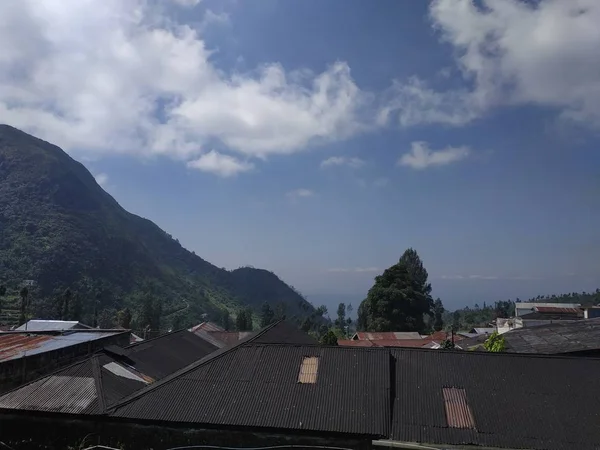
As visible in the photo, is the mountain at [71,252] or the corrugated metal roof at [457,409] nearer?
the corrugated metal roof at [457,409]

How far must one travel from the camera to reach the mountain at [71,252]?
117875 millimetres

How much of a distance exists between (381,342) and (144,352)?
30.7 meters

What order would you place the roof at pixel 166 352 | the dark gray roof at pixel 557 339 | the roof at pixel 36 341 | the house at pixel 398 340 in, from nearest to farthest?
the roof at pixel 36 341, the roof at pixel 166 352, the dark gray roof at pixel 557 339, the house at pixel 398 340

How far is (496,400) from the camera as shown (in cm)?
1341

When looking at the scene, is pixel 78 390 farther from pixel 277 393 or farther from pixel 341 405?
pixel 341 405

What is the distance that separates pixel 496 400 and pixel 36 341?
1866 centimetres

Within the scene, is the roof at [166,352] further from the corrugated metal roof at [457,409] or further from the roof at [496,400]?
the corrugated metal roof at [457,409]

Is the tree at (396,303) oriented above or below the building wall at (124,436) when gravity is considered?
above

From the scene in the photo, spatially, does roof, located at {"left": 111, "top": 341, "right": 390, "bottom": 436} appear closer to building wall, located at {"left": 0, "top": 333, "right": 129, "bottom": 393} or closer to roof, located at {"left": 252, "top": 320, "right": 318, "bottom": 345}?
roof, located at {"left": 252, "top": 320, "right": 318, "bottom": 345}

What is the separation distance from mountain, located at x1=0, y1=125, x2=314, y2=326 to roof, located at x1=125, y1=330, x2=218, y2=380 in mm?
67896

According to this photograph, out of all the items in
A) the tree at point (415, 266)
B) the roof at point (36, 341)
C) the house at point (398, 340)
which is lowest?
the house at point (398, 340)

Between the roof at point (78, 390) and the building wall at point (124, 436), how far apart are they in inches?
10.8

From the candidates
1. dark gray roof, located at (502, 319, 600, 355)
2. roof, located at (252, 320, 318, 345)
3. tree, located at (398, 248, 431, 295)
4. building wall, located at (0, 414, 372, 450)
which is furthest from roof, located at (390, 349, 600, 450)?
tree, located at (398, 248, 431, 295)

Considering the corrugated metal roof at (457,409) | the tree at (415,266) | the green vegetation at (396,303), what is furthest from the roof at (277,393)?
the tree at (415,266)
